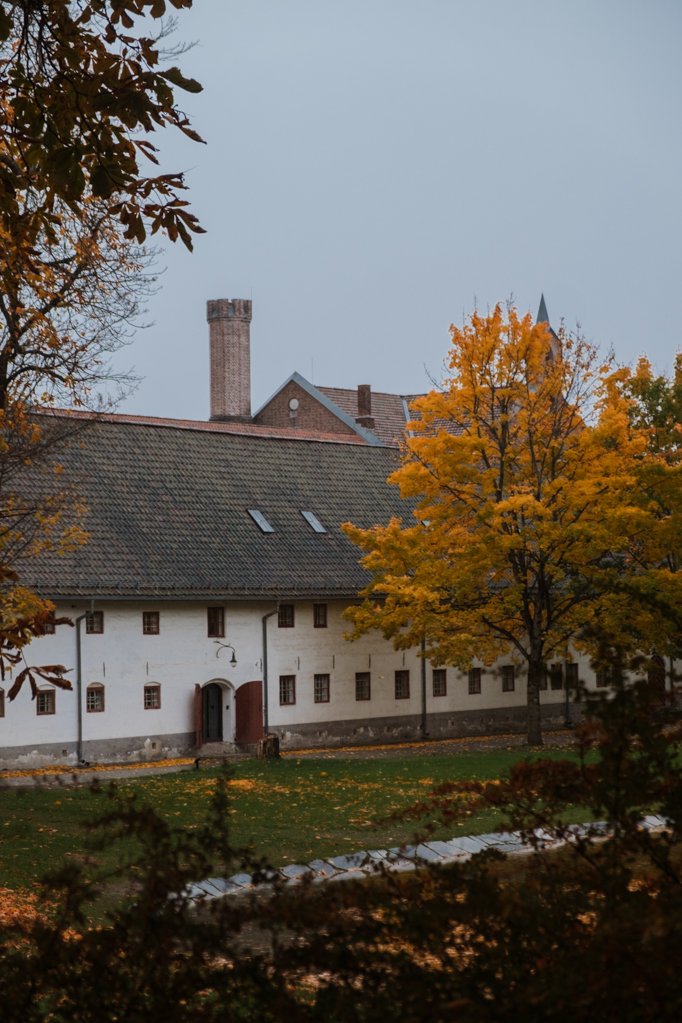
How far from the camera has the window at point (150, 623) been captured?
37.7 meters

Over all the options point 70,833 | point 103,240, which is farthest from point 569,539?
point 70,833

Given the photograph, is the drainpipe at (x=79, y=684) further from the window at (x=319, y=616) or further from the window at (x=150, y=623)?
the window at (x=319, y=616)

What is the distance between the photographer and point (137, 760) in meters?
36.5

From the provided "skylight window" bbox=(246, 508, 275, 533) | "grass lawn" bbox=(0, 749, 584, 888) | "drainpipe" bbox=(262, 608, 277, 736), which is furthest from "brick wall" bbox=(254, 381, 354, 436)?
"grass lawn" bbox=(0, 749, 584, 888)

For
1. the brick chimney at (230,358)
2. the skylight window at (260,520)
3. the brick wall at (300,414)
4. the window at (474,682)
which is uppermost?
the brick chimney at (230,358)

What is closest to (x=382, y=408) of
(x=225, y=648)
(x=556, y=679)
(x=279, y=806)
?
(x=225, y=648)

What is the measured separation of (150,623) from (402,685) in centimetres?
954

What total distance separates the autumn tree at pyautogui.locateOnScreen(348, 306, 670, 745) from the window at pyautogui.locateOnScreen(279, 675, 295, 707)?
4334mm

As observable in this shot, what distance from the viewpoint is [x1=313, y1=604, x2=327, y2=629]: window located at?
41812 millimetres

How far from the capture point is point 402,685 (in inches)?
1732

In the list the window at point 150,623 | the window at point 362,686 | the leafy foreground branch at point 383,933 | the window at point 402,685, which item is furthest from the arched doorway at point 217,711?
the leafy foreground branch at point 383,933

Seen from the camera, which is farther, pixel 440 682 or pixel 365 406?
pixel 365 406

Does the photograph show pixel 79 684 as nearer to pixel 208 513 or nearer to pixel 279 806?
pixel 208 513

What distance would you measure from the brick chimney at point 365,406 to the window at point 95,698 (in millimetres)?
31955
